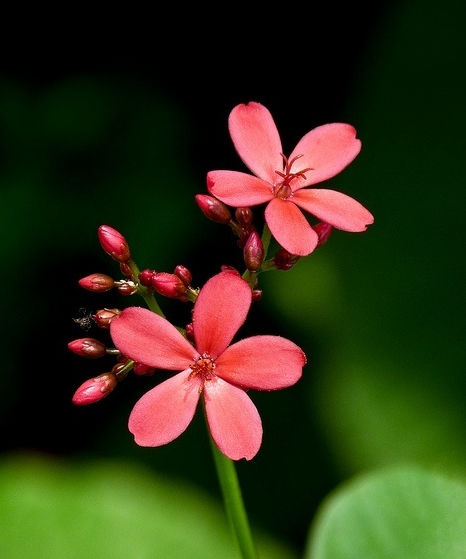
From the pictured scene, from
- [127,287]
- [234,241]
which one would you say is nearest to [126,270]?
[127,287]

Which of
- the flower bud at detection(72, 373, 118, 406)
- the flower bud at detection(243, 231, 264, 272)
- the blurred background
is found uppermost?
the blurred background

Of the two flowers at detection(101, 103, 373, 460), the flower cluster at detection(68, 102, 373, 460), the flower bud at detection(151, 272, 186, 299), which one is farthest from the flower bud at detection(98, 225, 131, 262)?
the two flowers at detection(101, 103, 373, 460)

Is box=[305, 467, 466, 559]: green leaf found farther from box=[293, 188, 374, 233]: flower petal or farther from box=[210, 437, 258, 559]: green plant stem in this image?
box=[293, 188, 374, 233]: flower petal

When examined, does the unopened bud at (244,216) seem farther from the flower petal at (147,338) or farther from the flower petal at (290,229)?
the flower petal at (147,338)

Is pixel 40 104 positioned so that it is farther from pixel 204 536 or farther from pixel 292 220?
pixel 292 220

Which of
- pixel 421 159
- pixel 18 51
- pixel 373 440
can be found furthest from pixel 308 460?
pixel 18 51
